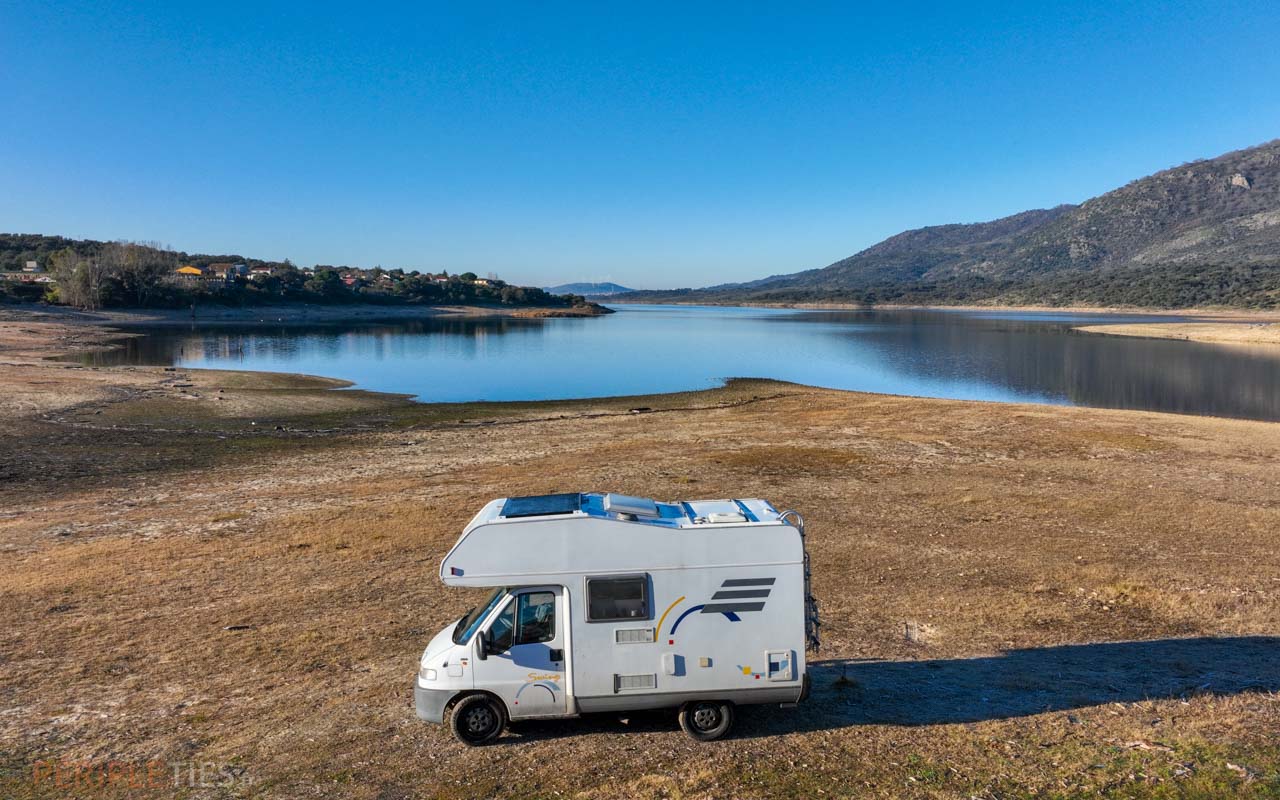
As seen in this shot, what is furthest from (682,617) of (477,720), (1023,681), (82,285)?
(82,285)

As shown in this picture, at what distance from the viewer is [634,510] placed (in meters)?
9.71

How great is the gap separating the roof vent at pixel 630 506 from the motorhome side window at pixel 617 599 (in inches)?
33.0

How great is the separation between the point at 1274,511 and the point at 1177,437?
12.7m

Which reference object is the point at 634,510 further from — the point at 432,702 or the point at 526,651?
the point at 432,702

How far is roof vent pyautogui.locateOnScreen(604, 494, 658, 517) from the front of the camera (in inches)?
381

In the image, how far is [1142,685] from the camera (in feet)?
37.2

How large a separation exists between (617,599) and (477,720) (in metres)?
2.52

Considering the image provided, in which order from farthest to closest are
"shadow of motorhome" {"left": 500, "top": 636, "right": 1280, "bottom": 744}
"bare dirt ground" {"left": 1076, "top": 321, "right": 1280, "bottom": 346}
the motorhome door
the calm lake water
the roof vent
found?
1. "bare dirt ground" {"left": 1076, "top": 321, "right": 1280, "bottom": 346}
2. the calm lake water
3. "shadow of motorhome" {"left": 500, "top": 636, "right": 1280, "bottom": 744}
4. the roof vent
5. the motorhome door

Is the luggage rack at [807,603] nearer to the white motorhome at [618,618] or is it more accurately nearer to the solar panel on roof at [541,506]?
the white motorhome at [618,618]

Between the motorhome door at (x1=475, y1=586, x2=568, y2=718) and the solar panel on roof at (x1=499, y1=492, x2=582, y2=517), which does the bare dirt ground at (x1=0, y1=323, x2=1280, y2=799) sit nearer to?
the motorhome door at (x1=475, y1=586, x2=568, y2=718)

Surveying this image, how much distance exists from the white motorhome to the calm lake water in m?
49.6

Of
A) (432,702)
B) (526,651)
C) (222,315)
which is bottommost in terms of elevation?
(432,702)

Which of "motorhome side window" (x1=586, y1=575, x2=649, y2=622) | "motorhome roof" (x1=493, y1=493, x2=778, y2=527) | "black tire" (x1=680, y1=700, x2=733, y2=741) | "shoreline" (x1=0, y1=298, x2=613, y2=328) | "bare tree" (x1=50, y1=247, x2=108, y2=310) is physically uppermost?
"bare tree" (x1=50, y1=247, x2=108, y2=310)

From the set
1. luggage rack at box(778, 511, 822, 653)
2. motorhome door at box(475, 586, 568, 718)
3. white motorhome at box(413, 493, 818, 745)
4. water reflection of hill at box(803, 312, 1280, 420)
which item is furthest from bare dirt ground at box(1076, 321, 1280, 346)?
motorhome door at box(475, 586, 568, 718)
